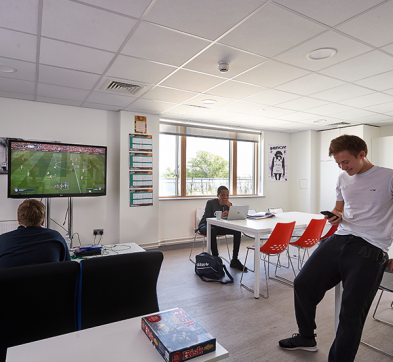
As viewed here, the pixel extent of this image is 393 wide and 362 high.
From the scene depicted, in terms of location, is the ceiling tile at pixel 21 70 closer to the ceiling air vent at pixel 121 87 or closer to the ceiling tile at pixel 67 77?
the ceiling tile at pixel 67 77

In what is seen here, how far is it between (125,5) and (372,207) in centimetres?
218

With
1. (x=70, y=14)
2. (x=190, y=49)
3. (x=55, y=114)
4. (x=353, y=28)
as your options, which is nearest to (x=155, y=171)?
(x=55, y=114)

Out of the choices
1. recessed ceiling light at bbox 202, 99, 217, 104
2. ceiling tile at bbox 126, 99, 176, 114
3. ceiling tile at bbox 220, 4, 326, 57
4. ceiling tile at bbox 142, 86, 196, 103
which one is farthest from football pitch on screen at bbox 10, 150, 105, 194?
ceiling tile at bbox 220, 4, 326, 57

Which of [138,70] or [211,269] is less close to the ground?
[138,70]

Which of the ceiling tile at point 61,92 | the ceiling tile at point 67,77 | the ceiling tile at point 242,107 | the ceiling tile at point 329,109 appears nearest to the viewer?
the ceiling tile at point 67,77

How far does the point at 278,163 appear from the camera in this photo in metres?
7.37

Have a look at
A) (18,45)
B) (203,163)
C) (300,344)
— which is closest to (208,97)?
(203,163)

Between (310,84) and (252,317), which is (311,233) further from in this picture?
(310,84)

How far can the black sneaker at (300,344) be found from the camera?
90.8 inches

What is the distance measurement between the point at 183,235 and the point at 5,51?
14.0 ft

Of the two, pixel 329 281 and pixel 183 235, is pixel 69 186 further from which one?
pixel 329 281

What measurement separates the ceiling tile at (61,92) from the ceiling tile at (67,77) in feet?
0.55

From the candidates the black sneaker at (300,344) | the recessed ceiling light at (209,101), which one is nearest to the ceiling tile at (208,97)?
the recessed ceiling light at (209,101)

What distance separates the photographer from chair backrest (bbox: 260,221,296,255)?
3.45 m
